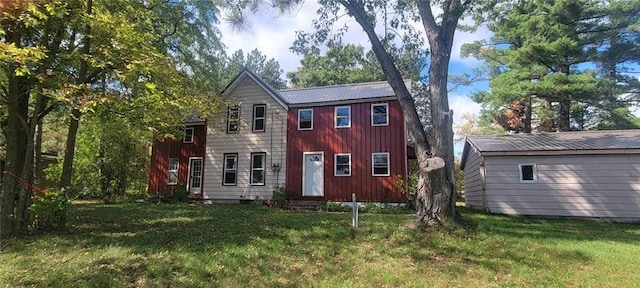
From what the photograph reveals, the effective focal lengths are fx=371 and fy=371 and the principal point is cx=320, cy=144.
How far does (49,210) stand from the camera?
7.34 m

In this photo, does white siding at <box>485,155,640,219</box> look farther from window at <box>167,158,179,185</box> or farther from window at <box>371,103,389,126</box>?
window at <box>167,158,179,185</box>

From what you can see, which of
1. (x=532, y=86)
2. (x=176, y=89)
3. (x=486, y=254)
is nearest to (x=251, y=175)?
(x=176, y=89)

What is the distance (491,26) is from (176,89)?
20897mm

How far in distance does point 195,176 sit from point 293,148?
541 centimetres

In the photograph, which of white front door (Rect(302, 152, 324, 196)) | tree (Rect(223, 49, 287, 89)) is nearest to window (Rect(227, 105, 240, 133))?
white front door (Rect(302, 152, 324, 196))

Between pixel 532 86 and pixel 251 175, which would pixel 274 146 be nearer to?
pixel 251 175

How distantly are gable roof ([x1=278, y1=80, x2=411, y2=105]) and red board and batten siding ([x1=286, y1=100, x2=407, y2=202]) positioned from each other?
1.25ft

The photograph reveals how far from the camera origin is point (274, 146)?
17234mm

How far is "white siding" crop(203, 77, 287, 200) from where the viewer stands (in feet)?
56.0

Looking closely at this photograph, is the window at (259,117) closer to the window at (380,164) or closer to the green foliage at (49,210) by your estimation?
the window at (380,164)

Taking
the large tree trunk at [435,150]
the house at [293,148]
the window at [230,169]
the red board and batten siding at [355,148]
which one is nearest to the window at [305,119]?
the house at [293,148]

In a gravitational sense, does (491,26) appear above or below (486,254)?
above

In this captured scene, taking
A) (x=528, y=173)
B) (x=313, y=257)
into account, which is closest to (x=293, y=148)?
(x=528, y=173)

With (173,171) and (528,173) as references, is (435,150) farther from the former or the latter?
(173,171)
